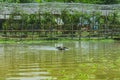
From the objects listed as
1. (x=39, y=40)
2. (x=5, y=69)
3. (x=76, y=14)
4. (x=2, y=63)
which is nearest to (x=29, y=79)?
(x=5, y=69)

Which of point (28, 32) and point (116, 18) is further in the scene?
point (116, 18)

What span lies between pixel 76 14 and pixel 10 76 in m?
24.5

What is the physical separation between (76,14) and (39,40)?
248 inches

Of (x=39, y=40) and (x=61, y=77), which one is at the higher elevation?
(x=61, y=77)

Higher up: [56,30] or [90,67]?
[90,67]

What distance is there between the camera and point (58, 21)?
119 feet

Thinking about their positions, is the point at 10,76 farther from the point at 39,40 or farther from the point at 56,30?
the point at 56,30

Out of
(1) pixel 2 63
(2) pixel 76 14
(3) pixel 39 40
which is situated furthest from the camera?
(2) pixel 76 14

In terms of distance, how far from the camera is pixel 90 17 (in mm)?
36250

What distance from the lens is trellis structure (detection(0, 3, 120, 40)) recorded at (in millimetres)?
33656

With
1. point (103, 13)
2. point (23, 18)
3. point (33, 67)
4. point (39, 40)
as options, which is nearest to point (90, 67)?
point (33, 67)

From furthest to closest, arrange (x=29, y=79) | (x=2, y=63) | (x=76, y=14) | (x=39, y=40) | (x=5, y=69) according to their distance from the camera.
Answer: (x=76, y=14)
(x=39, y=40)
(x=2, y=63)
(x=5, y=69)
(x=29, y=79)

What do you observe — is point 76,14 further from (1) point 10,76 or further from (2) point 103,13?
(1) point 10,76

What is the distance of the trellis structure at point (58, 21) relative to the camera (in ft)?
110
